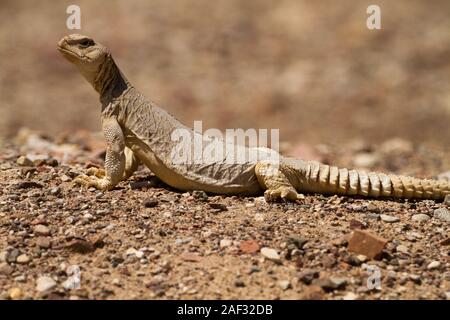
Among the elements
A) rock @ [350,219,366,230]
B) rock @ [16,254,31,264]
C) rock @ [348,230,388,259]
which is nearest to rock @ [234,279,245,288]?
rock @ [348,230,388,259]

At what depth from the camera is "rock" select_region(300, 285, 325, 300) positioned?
7.57 meters

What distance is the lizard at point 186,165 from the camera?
10.2 m

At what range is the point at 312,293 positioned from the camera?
7598mm

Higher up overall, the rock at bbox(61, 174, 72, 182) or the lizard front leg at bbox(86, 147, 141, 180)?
the lizard front leg at bbox(86, 147, 141, 180)

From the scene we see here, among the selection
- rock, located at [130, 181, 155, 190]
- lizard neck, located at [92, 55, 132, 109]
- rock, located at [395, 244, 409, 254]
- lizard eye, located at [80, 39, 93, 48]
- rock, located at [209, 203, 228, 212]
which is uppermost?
lizard eye, located at [80, 39, 93, 48]

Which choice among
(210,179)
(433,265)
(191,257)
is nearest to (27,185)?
(210,179)

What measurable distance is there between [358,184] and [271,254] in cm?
261

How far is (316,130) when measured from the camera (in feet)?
74.6

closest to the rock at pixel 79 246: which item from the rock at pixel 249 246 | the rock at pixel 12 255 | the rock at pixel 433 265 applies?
the rock at pixel 12 255

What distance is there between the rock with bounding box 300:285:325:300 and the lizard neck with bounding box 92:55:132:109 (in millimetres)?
4527

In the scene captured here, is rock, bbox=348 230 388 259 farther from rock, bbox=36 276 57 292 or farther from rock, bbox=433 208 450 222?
rock, bbox=36 276 57 292

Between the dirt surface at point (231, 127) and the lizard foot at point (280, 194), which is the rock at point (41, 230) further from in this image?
the lizard foot at point (280, 194)

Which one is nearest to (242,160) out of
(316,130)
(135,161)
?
(135,161)

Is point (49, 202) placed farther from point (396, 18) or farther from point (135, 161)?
point (396, 18)
